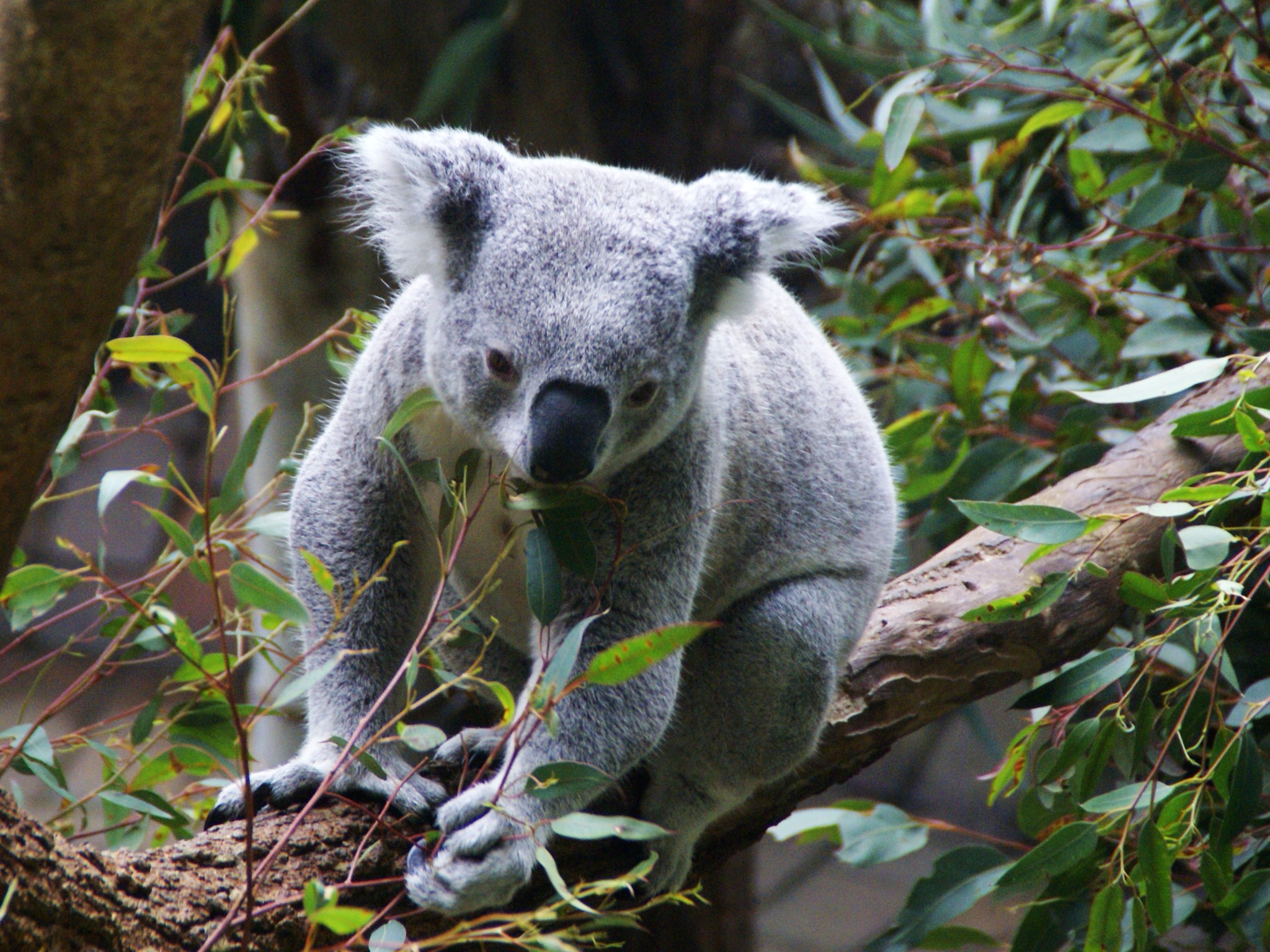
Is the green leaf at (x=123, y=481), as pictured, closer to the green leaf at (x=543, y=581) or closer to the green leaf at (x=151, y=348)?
the green leaf at (x=151, y=348)

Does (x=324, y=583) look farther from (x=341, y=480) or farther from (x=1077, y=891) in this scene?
(x=1077, y=891)

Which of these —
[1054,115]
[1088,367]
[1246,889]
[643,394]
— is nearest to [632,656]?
[643,394]

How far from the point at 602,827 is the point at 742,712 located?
0.74 m

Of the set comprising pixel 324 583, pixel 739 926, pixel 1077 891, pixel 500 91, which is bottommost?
pixel 739 926

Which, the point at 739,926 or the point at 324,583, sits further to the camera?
the point at 739,926

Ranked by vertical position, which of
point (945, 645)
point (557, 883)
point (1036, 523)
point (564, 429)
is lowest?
point (945, 645)

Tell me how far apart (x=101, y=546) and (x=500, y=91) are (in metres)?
3.92

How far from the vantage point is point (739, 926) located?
4324 millimetres

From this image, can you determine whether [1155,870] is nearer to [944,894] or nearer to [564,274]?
[944,894]

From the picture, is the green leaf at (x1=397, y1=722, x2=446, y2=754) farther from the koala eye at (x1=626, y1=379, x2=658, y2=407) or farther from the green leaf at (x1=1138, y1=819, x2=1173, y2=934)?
the green leaf at (x1=1138, y1=819, x2=1173, y2=934)

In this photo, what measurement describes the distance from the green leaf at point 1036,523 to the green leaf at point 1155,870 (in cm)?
46

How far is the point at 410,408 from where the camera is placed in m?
1.61

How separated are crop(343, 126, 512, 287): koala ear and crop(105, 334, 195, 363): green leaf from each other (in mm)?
451

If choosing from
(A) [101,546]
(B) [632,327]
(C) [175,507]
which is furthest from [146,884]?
(C) [175,507]
